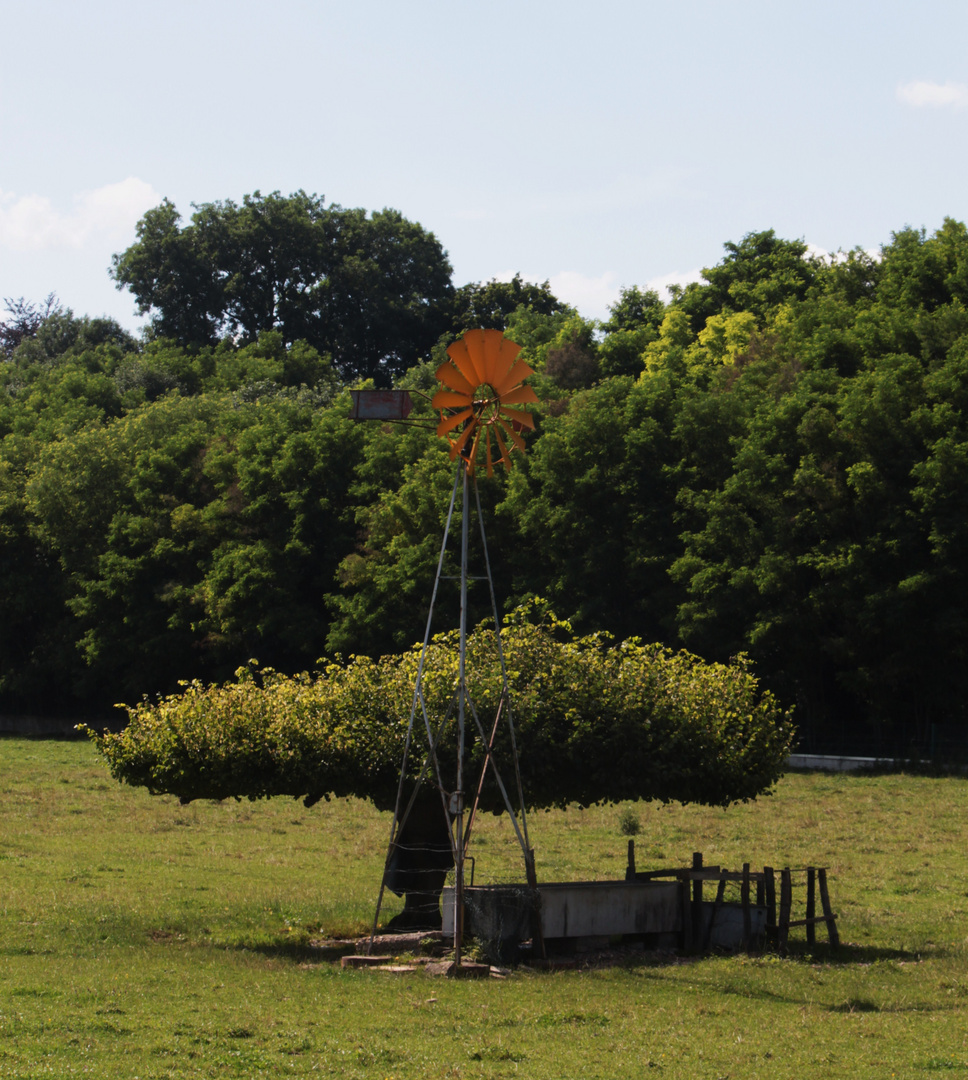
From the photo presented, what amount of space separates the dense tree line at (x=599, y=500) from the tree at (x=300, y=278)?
26.8 ft

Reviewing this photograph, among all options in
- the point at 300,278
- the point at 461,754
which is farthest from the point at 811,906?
the point at 300,278

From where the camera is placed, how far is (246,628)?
65875mm

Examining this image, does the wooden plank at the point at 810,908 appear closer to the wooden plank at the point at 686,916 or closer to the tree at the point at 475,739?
the tree at the point at 475,739

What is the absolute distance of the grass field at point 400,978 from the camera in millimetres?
12719

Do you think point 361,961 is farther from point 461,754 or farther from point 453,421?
point 453,421

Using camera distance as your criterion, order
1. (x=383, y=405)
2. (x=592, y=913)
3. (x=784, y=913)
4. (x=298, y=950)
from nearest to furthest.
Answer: (x=383, y=405), (x=592, y=913), (x=784, y=913), (x=298, y=950)

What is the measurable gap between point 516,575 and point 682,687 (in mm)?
37510

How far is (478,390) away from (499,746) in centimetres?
559

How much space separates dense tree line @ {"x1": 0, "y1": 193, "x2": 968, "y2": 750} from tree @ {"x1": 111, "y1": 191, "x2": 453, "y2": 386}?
8158mm

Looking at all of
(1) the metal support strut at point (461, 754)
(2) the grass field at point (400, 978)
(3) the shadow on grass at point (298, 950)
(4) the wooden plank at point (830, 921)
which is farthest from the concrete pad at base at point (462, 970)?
(4) the wooden plank at point (830, 921)

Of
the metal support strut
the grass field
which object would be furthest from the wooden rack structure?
the metal support strut

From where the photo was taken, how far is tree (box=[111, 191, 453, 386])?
104812mm

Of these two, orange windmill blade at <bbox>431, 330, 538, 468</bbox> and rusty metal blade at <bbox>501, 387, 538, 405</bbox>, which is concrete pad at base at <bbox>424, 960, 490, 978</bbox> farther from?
rusty metal blade at <bbox>501, 387, 538, 405</bbox>

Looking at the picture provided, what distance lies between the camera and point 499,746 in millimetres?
20016
